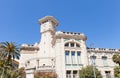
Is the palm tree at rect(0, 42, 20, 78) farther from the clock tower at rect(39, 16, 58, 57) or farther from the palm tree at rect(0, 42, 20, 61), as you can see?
the clock tower at rect(39, 16, 58, 57)

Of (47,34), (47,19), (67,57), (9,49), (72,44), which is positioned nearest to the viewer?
(9,49)

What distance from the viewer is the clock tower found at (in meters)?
51.7

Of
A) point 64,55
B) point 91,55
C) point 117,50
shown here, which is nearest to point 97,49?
point 91,55

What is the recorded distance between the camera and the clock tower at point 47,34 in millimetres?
51734

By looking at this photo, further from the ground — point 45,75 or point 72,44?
point 72,44

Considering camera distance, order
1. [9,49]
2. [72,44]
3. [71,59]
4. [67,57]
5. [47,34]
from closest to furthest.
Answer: [9,49] → [71,59] → [67,57] → [72,44] → [47,34]

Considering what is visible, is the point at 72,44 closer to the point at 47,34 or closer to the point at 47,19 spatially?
the point at 47,34

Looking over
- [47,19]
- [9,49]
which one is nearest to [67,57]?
[9,49]

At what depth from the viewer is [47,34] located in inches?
2151

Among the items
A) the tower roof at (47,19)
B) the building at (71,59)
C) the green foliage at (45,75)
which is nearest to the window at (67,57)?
the building at (71,59)

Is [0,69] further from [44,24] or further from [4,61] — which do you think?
[44,24]

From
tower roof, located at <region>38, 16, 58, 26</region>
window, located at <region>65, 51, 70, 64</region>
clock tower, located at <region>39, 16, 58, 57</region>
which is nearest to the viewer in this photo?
window, located at <region>65, 51, 70, 64</region>

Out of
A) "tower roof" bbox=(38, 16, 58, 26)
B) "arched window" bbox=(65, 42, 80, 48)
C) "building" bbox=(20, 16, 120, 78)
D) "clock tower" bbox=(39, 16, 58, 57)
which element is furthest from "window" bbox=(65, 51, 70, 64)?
"tower roof" bbox=(38, 16, 58, 26)

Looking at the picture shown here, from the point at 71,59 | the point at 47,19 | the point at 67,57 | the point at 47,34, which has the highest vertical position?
the point at 47,19
